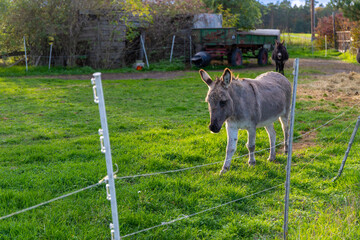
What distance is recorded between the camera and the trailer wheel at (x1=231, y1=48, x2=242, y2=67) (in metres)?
23.4

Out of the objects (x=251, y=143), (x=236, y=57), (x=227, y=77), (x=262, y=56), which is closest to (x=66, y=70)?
(x=236, y=57)

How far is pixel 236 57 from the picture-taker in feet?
77.6

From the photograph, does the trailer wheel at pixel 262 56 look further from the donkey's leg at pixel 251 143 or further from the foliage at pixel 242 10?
the donkey's leg at pixel 251 143

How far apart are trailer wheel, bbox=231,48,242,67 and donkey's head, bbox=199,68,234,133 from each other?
1835cm

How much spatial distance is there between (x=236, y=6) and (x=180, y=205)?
3324cm

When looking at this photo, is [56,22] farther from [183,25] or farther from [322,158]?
[322,158]

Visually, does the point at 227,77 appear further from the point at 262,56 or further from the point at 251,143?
the point at 262,56

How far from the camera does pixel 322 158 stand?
6.47 m

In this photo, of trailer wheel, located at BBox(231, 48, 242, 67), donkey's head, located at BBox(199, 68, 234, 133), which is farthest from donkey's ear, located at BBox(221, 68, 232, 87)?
trailer wheel, located at BBox(231, 48, 242, 67)

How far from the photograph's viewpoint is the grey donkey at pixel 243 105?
5410 mm

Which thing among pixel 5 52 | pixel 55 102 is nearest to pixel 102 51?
pixel 5 52

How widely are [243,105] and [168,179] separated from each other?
1654mm

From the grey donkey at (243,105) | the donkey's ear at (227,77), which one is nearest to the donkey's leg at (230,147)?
the grey donkey at (243,105)

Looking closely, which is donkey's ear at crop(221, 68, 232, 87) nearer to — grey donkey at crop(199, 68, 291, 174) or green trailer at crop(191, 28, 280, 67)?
grey donkey at crop(199, 68, 291, 174)
